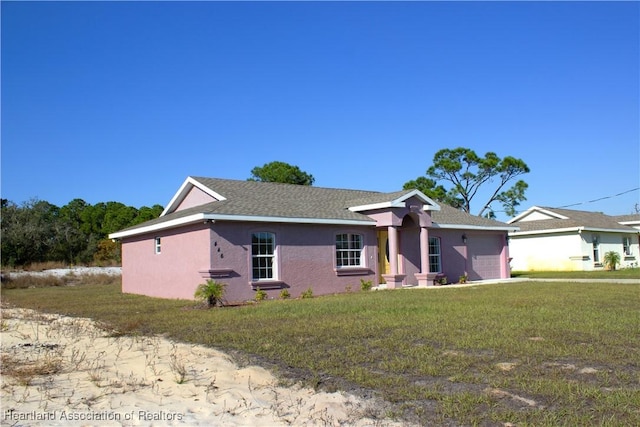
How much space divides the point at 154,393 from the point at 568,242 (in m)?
33.6

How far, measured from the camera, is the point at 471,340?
8.69 meters

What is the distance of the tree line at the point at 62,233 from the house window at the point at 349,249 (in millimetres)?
27044

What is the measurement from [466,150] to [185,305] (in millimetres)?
44501

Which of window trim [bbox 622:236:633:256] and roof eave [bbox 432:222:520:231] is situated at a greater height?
roof eave [bbox 432:222:520:231]

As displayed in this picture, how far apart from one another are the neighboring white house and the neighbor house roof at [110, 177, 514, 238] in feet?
35.8

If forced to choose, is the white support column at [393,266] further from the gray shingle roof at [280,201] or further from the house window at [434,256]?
the house window at [434,256]

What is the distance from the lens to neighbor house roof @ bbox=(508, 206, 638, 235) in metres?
34.6

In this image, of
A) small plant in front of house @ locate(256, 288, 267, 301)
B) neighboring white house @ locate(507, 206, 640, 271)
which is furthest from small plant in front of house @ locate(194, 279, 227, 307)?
neighboring white house @ locate(507, 206, 640, 271)

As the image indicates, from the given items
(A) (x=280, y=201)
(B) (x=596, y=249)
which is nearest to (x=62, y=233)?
(A) (x=280, y=201)

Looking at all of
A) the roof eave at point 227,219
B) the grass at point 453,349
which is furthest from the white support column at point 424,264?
the grass at point 453,349

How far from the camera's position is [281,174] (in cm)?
5141

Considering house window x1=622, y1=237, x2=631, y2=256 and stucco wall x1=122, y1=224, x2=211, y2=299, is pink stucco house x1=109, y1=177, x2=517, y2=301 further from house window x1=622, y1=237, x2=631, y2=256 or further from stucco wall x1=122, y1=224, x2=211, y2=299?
house window x1=622, y1=237, x2=631, y2=256

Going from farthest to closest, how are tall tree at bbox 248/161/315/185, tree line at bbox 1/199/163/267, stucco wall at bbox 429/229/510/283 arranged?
tall tree at bbox 248/161/315/185, tree line at bbox 1/199/163/267, stucco wall at bbox 429/229/510/283

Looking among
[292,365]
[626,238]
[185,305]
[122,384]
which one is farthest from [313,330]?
[626,238]
